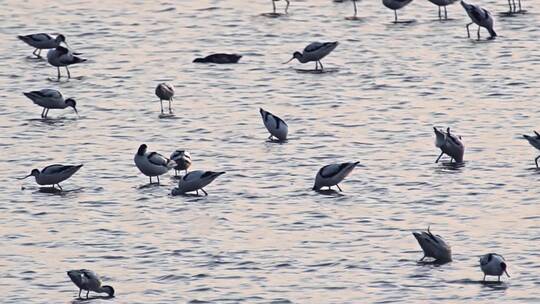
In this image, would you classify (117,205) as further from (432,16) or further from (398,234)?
(432,16)

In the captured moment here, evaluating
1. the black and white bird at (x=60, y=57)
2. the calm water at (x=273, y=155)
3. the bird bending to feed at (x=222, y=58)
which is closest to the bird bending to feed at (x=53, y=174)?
the calm water at (x=273, y=155)

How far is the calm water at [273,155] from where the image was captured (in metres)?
31.2

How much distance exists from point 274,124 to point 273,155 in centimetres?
105

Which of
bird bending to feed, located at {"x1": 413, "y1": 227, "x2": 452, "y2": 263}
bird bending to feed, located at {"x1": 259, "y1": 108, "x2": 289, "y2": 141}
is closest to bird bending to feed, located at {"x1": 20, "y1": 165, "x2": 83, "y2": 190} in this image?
bird bending to feed, located at {"x1": 259, "y1": 108, "x2": 289, "y2": 141}

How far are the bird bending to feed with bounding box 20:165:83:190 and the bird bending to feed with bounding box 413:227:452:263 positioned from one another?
353 inches

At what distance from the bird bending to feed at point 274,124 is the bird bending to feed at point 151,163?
4.09 meters

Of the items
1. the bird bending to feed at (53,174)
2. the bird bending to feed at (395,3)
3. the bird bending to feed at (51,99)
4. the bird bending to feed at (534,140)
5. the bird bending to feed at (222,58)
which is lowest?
the bird bending to feed at (222,58)

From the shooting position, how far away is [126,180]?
126ft

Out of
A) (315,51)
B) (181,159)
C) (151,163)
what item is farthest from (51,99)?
(315,51)

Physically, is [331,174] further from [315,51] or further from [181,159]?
[315,51]

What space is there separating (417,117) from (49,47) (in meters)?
13.0

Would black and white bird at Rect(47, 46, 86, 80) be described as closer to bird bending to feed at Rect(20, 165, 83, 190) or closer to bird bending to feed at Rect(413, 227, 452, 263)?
bird bending to feed at Rect(20, 165, 83, 190)

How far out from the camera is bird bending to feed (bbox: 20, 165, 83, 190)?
37.3 metres

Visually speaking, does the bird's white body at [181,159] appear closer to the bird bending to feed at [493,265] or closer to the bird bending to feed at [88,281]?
the bird bending to feed at [88,281]
